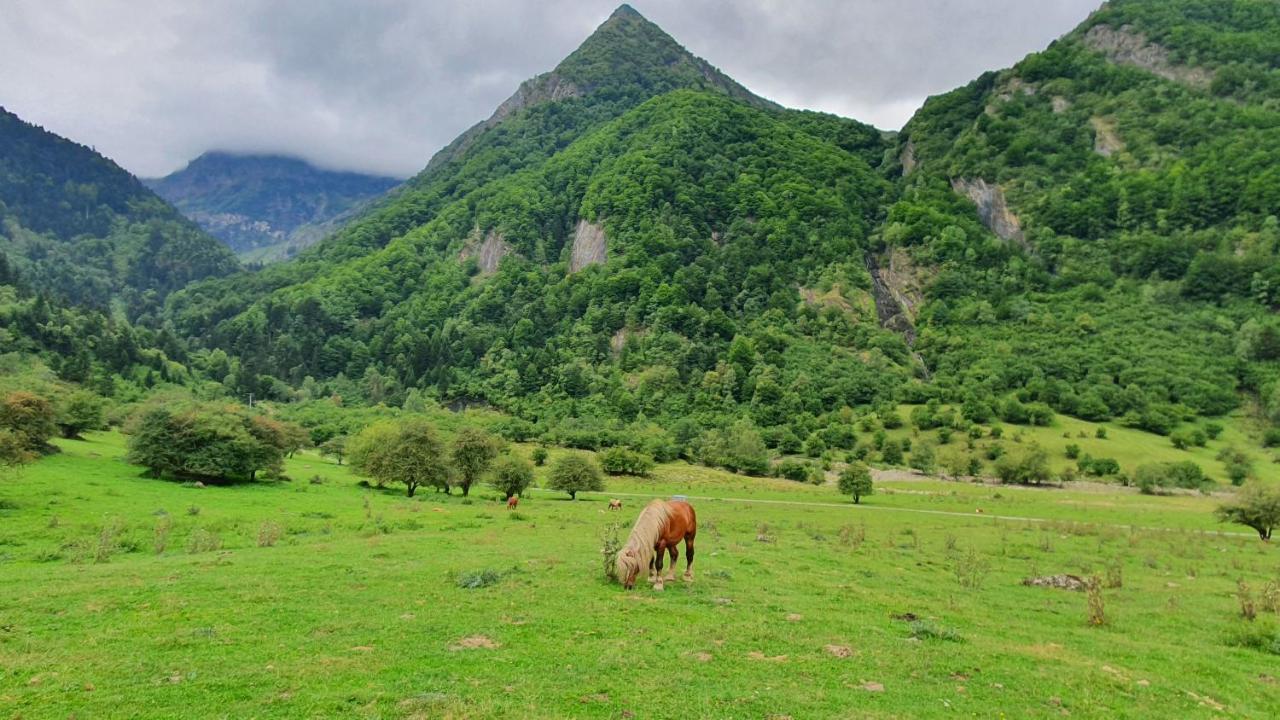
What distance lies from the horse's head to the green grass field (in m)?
0.65

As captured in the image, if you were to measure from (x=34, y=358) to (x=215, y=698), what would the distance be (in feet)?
451

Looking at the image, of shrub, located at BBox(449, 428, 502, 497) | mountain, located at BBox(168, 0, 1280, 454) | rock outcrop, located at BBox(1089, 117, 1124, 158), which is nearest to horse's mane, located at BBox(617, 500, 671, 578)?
shrub, located at BBox(449, 428, 502, 497)

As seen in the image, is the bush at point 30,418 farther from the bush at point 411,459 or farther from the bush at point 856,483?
the bush at point 856,483

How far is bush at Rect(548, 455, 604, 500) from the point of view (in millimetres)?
58156

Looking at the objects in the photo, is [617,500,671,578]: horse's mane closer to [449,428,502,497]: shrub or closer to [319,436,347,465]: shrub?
[449,428,502,497]: shrub

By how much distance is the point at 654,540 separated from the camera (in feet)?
58.5

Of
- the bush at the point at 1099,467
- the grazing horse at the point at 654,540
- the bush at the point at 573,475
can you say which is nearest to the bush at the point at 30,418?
the bush at the point at 573,475

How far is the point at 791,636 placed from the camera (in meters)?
14.0

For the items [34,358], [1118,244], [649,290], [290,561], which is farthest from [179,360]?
[1118,244]

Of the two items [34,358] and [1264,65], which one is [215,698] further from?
[1264,65]

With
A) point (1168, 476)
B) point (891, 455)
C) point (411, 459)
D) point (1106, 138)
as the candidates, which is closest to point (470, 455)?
point (411, 459)

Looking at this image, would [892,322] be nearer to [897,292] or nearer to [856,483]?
[897,292]

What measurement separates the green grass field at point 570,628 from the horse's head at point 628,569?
650mm

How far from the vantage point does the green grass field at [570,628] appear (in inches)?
401
